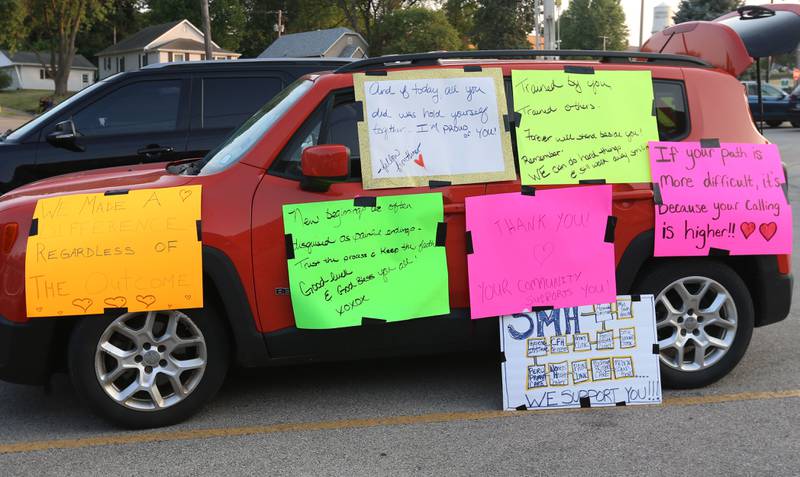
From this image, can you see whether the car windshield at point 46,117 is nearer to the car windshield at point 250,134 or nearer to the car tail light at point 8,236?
the car windshield at point 250,134

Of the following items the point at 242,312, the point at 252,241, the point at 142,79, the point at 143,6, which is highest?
the point at 143,6

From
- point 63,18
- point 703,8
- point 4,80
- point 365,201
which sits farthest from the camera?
point 4,80

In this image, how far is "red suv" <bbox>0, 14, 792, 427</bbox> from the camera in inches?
169

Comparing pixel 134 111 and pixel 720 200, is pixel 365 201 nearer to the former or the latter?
pixel 720 200

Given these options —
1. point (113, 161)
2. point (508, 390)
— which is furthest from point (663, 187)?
point (113, 161)

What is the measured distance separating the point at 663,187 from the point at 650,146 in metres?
0.23

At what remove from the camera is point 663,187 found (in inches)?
185

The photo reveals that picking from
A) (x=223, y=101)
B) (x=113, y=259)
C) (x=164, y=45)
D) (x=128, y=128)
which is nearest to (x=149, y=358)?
(x=113, y=259)

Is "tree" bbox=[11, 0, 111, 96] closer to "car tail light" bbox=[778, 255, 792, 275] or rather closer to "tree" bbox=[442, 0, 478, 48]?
"tree" bbox=[442, 0, 478, 48]

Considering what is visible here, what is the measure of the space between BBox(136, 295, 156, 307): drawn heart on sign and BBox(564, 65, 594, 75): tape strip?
2.46 metres

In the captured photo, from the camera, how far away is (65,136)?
707 cm

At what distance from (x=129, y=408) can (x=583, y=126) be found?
274cm

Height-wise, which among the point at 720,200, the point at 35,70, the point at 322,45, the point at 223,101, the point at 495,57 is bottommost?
the point at 720,200

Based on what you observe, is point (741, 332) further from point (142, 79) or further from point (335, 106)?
point (142, 79)
